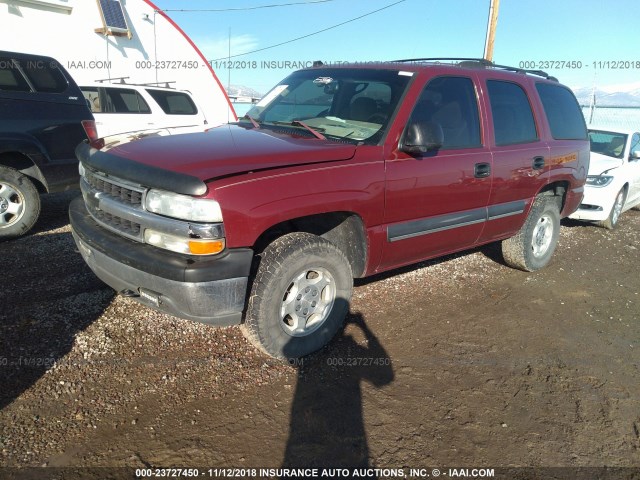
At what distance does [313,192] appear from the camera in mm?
2877

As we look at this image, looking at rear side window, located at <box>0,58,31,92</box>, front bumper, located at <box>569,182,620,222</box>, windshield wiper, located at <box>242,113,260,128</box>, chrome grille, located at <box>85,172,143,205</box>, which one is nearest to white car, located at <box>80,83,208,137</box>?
rear side window, located at <box>0,58,31,92</box>

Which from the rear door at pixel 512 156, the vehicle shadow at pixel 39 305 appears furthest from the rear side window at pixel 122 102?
the rear door at pixel 512 156

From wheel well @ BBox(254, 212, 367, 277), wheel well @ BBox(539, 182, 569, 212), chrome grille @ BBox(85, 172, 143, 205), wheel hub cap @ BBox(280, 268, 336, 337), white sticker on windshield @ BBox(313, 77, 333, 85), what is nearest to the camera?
chrome grille @ BBox(85, 172, 143, 205)

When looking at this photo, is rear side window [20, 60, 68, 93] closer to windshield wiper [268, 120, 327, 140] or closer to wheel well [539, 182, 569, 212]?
windshield wiper [268, 120, 327, 140]

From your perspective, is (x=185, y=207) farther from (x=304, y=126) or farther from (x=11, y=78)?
(x=11, y=78)

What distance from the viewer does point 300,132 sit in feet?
11.6

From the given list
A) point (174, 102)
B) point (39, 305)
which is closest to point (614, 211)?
point (39, 305)

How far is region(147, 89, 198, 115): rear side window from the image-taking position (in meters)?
9.05

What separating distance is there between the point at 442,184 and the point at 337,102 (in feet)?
3.51

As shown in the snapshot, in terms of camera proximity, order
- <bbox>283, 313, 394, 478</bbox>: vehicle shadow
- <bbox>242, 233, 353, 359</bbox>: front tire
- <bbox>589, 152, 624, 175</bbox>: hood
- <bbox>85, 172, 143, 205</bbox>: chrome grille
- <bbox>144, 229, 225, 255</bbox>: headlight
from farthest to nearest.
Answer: <bbox>589, 152, 624, 175</bbox>: hood → <bbox>242, 233, 353, 359</bbox>: front tire → <bbox>85, 172, 143, 205</bbox>: chrome grille → <bbox>144, 229, 225, 255</bbox>: headlight → <bbox>283, 313, 394, 478</bbox>: vehicle shadow

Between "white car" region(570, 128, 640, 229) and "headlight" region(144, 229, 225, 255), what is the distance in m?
6.51

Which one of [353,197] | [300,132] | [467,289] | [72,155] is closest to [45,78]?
[72,155]

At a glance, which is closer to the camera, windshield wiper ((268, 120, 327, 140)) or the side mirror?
the side mirror

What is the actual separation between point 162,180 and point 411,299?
104 inches
